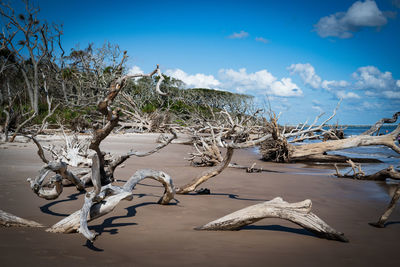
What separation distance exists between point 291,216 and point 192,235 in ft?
3.18

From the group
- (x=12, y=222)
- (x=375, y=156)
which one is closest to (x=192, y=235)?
(x=12, y=222)

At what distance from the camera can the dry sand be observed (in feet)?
7.82

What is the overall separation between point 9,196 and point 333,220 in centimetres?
441

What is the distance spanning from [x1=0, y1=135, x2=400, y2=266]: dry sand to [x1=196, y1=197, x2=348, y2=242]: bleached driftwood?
9cm

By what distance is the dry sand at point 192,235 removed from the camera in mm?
2383

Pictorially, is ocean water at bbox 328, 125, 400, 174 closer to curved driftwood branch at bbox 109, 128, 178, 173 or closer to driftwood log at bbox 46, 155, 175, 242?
curved driftwood branch at bbox 109, 128, 178, 173

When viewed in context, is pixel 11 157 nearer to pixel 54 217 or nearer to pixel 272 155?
pixel 54 217

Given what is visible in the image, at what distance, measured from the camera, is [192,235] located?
9.75 feet

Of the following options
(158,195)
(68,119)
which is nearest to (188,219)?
(158,195)

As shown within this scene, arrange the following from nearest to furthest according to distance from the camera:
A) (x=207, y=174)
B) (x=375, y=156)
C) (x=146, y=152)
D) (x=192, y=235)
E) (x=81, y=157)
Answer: (x=192, y=235) → (x=146, y=152) → (x=207, y=174) → (x=81, y=157) → (x=375, y=156)

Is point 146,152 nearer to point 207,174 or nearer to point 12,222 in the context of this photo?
point 207,174

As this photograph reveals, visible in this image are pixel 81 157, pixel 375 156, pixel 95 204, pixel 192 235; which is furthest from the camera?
pixel 375 156

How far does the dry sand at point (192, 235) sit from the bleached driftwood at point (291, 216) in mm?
92

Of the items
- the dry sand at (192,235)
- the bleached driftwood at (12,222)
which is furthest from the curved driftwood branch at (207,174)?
the bleached driftwood at (12,222)
